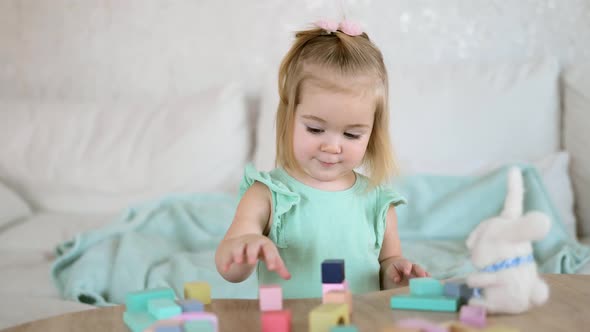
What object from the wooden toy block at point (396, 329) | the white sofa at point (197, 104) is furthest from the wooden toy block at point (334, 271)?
the white sofa at point (197, 104)

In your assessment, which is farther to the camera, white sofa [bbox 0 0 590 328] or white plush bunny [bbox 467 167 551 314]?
white sofa [bbox 0 0 590 328]

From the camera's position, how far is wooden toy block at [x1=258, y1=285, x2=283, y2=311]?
77 cm

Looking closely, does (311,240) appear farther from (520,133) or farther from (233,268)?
(520,133)

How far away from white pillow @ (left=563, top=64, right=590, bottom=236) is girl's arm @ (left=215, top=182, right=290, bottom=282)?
1.35m

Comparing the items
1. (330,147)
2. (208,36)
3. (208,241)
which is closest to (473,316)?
(330,147)

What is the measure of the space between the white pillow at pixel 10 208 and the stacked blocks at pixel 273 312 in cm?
162

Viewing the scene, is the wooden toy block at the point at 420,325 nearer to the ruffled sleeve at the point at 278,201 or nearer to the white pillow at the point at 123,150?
the ruffled sleeve at the point at 278,201

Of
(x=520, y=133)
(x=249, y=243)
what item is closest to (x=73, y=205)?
(x=520, y=133)

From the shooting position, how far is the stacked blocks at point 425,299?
→ 0.77m

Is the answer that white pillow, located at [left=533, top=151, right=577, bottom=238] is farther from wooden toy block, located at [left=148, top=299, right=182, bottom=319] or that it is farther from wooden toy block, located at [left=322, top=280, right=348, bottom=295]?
wooden toy block, located at [left=148, top=299, right=182, bottom=319]

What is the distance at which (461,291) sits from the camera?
780 mm

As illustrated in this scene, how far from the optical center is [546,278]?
2.94 feet

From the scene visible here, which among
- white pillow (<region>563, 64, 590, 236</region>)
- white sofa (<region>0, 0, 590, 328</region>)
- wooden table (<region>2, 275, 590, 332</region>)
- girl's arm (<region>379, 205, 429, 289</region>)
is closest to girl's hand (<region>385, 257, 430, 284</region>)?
girl's arm (<region>379, 205, 429, 289</region>)

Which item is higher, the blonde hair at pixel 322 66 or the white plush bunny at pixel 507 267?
the blonde hair at pixel 322 66
